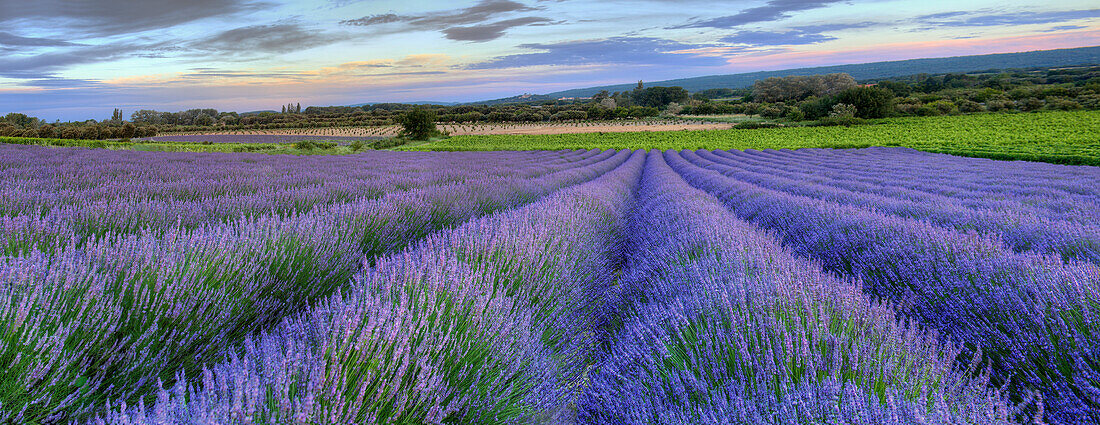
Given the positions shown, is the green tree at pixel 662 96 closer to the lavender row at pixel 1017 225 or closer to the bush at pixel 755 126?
the bush at pixel 755 126

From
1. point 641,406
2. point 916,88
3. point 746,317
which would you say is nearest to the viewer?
point 641,406

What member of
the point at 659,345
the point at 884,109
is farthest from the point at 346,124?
the point at 659,345

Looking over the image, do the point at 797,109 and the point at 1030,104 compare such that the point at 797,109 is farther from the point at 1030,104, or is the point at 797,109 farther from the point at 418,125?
the point at 418,125

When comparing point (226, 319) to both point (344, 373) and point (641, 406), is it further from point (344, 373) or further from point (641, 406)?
point (641, 406)

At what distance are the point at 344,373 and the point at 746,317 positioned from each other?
1.09 meters

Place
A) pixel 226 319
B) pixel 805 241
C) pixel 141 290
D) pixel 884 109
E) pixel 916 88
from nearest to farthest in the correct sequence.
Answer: pixel 141 290, pixel 226 319, pixel 805 241, pixel 884 109, pixel 916 88

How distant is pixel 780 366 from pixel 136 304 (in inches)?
74.6

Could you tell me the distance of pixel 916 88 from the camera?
6756cm

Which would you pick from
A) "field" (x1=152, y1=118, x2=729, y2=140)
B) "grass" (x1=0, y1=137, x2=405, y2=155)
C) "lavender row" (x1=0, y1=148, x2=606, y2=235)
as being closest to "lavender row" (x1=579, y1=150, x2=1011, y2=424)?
"lavender row" (x1=0, y1=148, x2=606, y2=235)

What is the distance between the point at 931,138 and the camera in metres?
27.1

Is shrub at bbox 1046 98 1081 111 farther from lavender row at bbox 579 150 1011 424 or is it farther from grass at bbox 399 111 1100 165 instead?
lavender row at bbox 579 150 1011 424

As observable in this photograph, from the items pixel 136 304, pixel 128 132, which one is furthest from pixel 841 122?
pixel 128 132

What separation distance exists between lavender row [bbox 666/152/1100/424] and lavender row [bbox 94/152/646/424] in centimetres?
117

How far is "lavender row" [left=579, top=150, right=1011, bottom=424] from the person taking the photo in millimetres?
925
